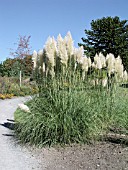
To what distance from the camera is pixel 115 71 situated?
6.20 m

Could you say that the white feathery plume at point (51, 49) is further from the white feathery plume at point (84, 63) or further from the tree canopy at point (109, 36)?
the tree canopy at point (109, 36)

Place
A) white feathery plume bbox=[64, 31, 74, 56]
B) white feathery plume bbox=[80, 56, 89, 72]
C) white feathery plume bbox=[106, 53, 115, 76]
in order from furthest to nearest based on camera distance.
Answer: white feathery plume bbox=[106, 53, 115, 76], white feathery plume bbox=[80, 56, 89, 72], white feathery plume bbox=[64, 31, 74, 56]

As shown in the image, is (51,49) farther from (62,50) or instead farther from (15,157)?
(15,157)

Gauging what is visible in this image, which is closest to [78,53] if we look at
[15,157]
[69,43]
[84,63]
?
[69,43]

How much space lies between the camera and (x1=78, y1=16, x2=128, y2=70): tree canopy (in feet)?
97.3

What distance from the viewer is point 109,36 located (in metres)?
30.1

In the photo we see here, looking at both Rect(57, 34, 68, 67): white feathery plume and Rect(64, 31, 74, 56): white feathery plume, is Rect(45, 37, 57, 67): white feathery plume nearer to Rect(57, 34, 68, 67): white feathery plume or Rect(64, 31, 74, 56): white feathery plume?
Rect(57, 34, 68, 67): white feathery plume

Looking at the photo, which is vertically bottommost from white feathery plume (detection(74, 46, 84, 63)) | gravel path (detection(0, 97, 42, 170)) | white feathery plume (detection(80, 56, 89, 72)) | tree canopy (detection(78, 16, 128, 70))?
gravel path (detection(0, 97, 42, 170))

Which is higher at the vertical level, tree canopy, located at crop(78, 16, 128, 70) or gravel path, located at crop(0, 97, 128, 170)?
tree canopy, located at crop(78, 16, 128, 70)

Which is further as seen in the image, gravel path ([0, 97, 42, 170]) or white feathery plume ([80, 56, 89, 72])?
white feathery plume ([80, 56, 89, 72])

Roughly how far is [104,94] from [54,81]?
4.28ft

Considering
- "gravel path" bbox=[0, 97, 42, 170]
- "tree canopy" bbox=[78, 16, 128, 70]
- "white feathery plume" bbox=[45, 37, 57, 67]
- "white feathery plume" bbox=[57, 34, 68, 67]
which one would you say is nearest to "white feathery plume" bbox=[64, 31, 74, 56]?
"white feathery plume" bbox=[57, 34, 68, 67]

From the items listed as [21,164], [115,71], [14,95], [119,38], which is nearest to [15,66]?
[14,95]

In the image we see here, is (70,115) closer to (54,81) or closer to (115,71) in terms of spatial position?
(54,81)
